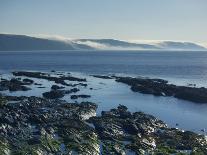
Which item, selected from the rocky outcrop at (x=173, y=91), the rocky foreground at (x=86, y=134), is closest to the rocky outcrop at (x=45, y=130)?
the rocky foreground at (x=86, y=134)

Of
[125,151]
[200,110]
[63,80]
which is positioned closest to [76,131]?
[125,151]

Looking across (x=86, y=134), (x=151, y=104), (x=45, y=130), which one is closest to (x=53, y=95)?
(x=151, y=104)

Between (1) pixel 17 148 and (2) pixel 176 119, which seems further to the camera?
(2) pixel 176 119

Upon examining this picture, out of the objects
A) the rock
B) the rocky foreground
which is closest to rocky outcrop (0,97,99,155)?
the rocky foreground

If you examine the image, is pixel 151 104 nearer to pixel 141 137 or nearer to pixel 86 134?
pixel 141 137

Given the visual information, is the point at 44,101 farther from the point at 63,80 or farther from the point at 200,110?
the point at 63,80

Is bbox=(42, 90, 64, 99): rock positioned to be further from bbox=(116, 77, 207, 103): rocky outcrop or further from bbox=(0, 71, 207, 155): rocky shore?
bbox=(116, 77, 207, 103): rocky outcrop

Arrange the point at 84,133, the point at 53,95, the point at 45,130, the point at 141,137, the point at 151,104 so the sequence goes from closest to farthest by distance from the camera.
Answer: the point at 84,133, the point at 45,130, the point at 141,137, the point at 151,104, the point at 53,95

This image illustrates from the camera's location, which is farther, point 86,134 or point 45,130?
point 45,130
